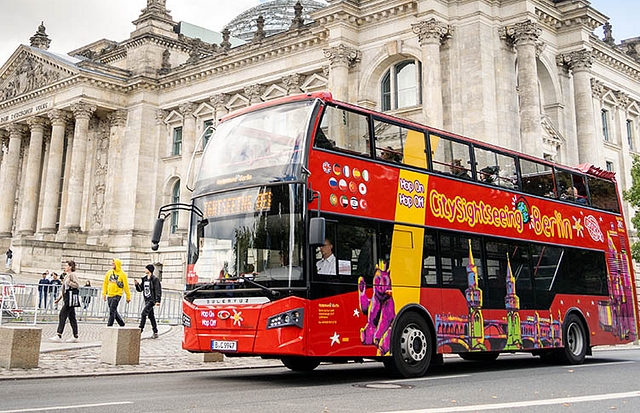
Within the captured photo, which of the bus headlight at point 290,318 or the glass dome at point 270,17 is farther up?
the glass dome at point 270,17

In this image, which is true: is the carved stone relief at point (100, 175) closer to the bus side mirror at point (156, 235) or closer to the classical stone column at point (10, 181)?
the classical stone column at point (10, 181)

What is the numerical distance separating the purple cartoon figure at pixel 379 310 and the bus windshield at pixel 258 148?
86.3 inches

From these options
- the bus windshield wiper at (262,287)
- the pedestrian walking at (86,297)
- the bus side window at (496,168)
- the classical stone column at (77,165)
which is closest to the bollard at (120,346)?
the bus windshield wiper at (262,287)

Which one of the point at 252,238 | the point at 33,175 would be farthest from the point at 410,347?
the point at 33,175

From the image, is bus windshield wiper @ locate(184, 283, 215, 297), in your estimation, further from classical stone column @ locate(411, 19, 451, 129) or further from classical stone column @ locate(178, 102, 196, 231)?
classical stone column @ locate(178, 102, 196, 231)

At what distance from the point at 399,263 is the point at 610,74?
105 ft

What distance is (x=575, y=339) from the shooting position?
14234 mm

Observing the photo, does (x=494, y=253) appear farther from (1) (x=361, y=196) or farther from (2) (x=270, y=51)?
(2) (x=270, y=51)

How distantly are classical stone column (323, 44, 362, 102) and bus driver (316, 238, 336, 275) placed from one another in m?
21.4

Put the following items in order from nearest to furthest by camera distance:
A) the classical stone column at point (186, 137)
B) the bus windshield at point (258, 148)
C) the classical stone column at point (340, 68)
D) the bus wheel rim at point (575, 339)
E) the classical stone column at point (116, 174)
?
the bus windshield at point (258, 148) → the bus wheel rim at point (575, 339) → the classical stone column at point (340, 68) → the classical stone column at point (186, 137) → the classical stone column at point (116, 174)

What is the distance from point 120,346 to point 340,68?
21.6 metres

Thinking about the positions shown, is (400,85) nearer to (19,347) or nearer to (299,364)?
(299,364)

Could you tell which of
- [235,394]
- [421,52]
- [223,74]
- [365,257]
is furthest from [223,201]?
[223,74]

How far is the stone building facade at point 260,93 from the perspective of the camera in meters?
28.2
